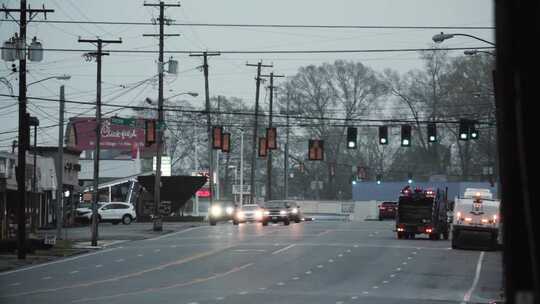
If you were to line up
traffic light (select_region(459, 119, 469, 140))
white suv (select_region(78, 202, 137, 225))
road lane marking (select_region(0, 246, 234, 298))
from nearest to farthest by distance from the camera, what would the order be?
road lane marking (select_region(0, 246, 234, 298)) → traffic light (select_region(459, 119, 469, 140)) → white suv (select_region(78, 202, 137, 225))

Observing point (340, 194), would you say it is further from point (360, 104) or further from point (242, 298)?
point (242, 298)

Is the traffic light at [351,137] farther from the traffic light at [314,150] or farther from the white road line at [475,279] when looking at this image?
the white road line at [475,279]

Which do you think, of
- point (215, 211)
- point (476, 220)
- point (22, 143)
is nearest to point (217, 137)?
point (215, 211)

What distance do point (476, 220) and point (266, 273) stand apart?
1592 cm

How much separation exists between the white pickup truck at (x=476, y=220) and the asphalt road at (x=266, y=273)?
3.67ft

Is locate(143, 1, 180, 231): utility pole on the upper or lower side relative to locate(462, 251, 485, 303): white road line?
upper

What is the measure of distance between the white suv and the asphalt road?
79.3ft

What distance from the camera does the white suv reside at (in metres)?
77.8

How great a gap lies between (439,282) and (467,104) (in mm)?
70776

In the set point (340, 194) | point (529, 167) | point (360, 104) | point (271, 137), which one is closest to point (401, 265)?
point (271, 137)

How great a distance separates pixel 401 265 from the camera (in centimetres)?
3809

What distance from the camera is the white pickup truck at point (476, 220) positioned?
47.0 metres

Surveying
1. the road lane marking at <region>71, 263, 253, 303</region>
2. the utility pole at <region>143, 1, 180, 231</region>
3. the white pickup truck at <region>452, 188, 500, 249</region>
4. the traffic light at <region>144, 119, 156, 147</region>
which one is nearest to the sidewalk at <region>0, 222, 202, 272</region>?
the utility pole at <region>143, 1, 180, 231</region>

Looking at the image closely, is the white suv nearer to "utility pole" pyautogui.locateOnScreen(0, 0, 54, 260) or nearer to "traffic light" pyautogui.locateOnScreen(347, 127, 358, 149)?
"traffic light" pyautogui.locateOnScreen(347, 127, 358, 149)
